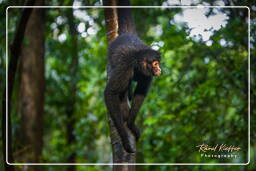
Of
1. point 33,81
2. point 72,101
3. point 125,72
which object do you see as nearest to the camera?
point 125,72

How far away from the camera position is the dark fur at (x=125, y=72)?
389 centimetres

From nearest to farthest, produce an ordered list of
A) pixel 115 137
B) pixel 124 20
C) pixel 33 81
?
1. pixel 115 137
2. pixel 124 20
3. pixel 33 81

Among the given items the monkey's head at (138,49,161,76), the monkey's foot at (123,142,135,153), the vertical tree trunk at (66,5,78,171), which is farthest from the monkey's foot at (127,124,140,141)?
the vertical tree trunk at (66,5,78,171)

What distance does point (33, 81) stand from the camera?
7902 mm

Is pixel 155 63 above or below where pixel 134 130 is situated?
above

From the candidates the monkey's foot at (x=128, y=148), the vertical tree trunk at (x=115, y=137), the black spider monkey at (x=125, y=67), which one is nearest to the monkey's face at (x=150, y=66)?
the black spider monkey at (x=125, y=67)

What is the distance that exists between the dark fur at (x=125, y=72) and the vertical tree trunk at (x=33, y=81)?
3917 mm

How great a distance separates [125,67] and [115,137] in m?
0.71

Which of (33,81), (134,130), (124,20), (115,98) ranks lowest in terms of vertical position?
(134,130)

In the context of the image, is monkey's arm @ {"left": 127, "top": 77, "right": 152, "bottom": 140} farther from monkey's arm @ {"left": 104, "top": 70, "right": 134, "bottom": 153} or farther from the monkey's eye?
the monkey's eye

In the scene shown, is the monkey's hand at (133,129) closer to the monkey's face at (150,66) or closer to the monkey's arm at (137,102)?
the monkey's arm at (137,102)

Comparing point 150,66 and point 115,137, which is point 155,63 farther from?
point 115,137

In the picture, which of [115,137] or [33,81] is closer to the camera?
[115,137]

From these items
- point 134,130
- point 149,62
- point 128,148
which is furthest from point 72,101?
point 128,148
